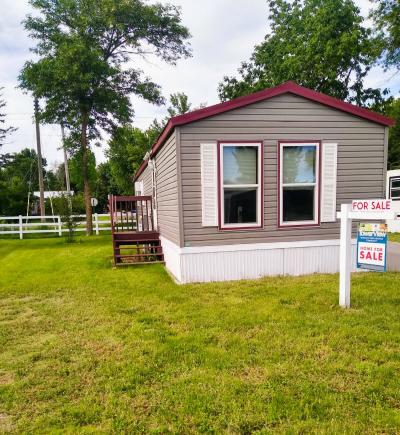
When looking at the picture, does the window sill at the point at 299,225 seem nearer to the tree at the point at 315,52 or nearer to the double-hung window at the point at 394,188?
the double-hung window at the point at 394,188

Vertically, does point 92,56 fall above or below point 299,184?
above

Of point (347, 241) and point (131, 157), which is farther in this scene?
point (131, 157)

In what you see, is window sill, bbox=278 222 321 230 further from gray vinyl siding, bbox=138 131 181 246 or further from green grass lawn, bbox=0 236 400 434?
gray vinyl siding, bbox=138 131 181 246

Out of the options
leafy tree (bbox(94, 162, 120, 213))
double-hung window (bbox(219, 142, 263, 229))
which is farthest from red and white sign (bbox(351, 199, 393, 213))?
leafy tree (bbox(94, 162, 120, 213))

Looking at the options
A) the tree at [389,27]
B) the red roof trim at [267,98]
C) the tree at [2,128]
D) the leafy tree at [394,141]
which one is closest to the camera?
the red roof trim at [267,98]

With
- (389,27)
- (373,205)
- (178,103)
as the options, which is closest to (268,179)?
(373,205)

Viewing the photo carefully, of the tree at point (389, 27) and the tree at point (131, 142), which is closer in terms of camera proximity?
the tree at point (389, 27)

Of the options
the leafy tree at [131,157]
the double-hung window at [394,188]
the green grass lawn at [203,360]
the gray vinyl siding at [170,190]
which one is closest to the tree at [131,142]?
the leafy tree at [131,157]

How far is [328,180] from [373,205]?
2.32m

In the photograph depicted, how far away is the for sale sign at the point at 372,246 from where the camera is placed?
12.5ft

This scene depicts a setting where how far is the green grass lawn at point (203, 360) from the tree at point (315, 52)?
1569 centimetres

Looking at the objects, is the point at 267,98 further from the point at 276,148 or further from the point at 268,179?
the point at 268,179

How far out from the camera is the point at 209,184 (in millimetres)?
5645

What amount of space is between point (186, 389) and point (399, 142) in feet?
93.3
